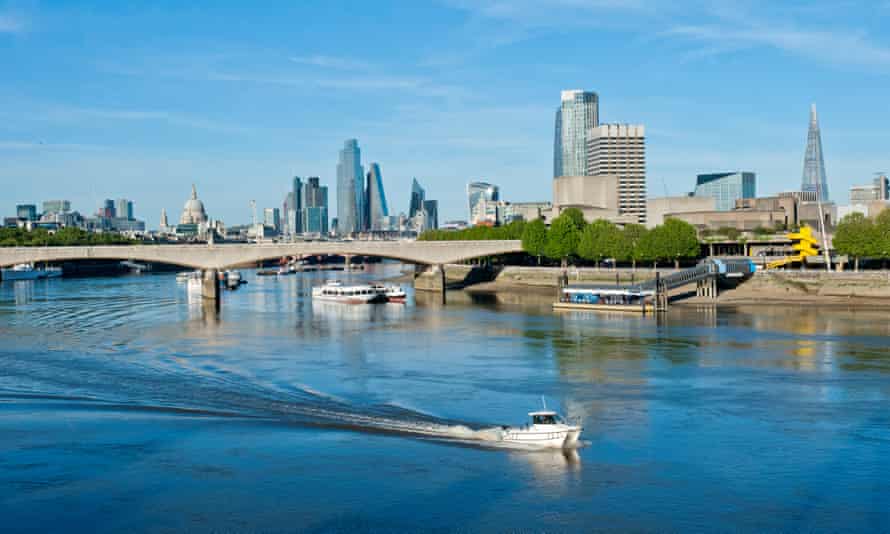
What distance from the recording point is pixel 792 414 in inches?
1416

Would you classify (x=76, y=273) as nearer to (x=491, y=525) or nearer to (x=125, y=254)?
(x=125, y=254)

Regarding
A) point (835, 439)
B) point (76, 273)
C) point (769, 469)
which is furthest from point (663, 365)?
point (76, 273)

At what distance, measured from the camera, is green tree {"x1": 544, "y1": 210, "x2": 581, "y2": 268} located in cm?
12025

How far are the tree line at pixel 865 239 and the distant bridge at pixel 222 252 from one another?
39918mm

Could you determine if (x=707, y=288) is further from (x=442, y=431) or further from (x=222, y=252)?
(x=442, y=431)

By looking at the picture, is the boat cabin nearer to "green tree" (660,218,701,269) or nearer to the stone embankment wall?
the stone embankment wall

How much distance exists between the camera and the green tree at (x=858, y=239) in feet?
293

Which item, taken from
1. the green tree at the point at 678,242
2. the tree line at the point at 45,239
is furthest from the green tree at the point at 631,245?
the tree line at the point at 45,239

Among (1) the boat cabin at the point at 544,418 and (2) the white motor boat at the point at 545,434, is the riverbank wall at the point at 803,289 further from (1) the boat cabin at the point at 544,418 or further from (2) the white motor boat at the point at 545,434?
(2) the white motor boat at the point at 545,434

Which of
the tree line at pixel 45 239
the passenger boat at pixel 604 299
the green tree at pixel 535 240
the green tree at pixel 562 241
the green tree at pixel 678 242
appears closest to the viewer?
the passenger boat at pixel 604 299

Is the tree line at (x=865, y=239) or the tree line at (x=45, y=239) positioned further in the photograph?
the tree line at (x=45, y=239)

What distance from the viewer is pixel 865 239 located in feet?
295

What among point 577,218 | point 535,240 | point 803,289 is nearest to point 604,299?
point 803,289

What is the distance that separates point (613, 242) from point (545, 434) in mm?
81419
